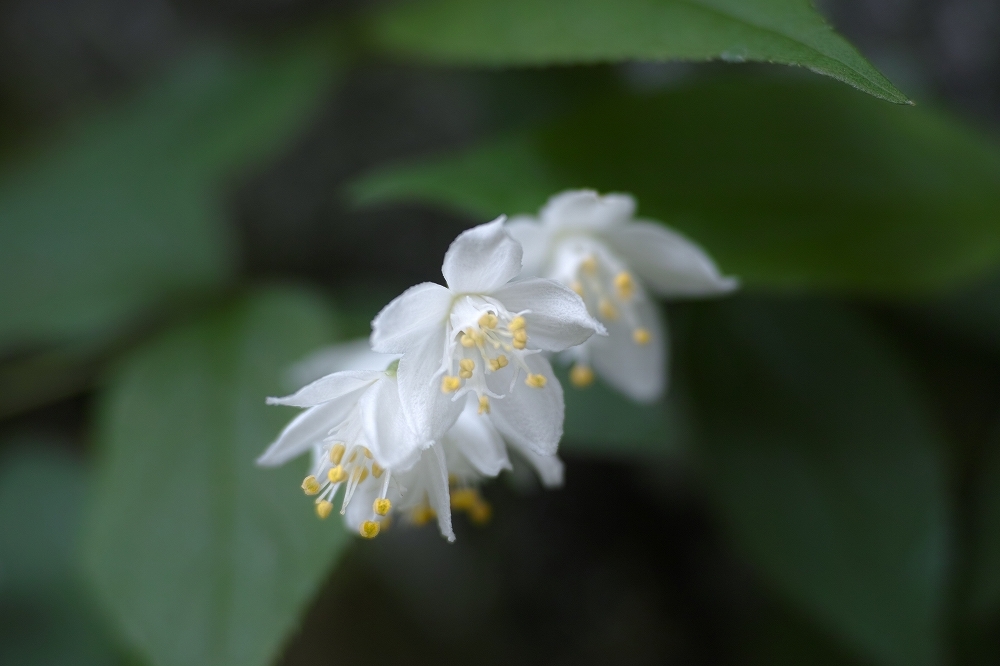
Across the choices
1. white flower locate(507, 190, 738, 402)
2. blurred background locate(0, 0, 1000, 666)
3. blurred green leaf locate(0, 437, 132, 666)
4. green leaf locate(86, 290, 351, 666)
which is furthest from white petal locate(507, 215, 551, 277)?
blurred green leaf locate(0, 437, 132, 666)

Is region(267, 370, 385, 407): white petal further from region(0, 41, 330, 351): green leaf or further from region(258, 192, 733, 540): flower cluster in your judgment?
region(0, 41, 330, 351): green leaf

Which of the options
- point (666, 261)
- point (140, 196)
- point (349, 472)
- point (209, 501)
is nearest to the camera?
point (349, 472)

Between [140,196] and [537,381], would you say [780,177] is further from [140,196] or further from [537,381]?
[140,196]

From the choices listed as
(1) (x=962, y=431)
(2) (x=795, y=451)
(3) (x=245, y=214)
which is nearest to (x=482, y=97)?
(3) (x=245, y=214)

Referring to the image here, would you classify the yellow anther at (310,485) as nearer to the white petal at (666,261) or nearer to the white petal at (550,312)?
the white petal at (550,312)

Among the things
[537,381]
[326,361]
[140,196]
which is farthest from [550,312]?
[140,196]

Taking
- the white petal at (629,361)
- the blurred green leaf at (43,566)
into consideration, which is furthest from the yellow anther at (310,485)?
the blurred green leaf at (43,566)
